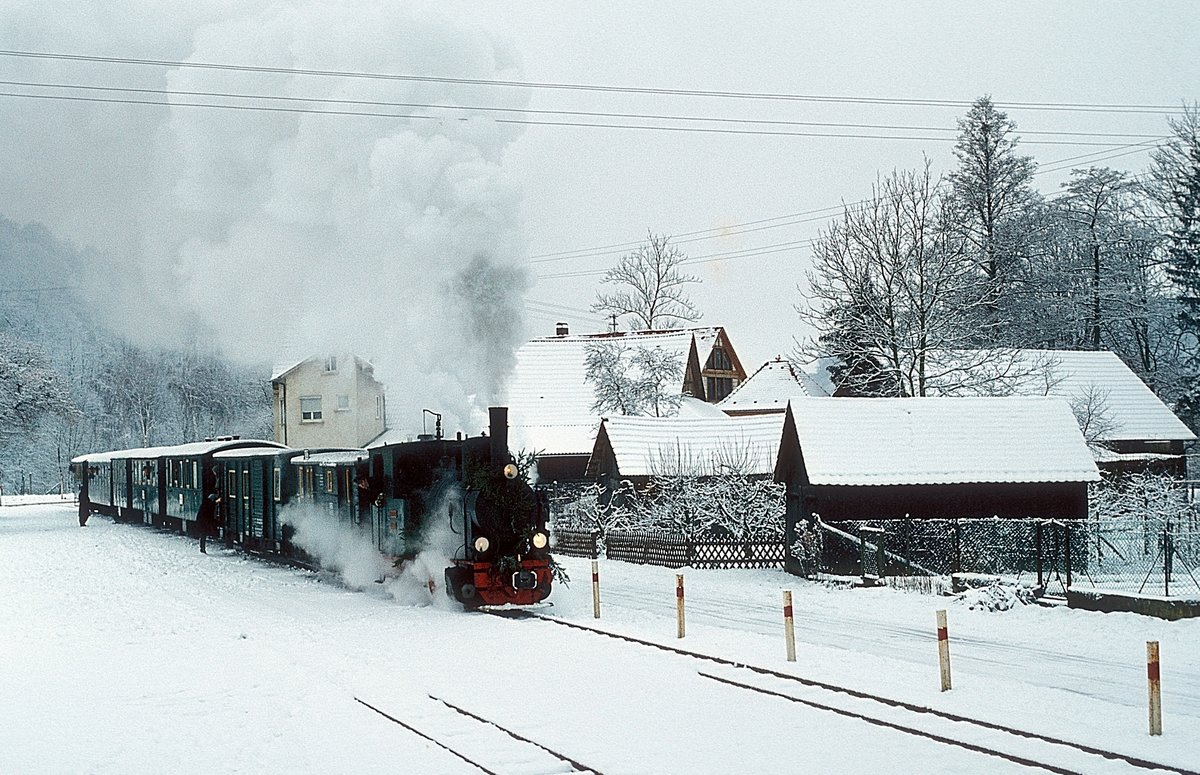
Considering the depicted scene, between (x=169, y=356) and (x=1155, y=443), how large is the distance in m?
70.4

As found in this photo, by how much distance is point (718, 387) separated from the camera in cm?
6456

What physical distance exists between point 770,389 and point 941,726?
50.8 metres

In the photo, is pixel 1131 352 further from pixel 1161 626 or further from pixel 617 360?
pixel 1161 626

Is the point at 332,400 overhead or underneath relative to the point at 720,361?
underneath

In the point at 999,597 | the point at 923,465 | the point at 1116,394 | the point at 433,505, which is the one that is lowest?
the point at 999,597

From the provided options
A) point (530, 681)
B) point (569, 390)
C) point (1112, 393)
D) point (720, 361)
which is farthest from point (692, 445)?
point (720, 361)

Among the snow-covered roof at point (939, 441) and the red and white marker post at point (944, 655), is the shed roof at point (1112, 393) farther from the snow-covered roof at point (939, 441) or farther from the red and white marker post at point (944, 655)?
the red and white marker post at point (944, 655)

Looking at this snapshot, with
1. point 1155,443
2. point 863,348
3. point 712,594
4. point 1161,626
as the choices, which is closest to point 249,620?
point 712,594

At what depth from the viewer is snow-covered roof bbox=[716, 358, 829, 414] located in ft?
194

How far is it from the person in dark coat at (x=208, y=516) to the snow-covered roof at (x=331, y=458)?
24.0 feet

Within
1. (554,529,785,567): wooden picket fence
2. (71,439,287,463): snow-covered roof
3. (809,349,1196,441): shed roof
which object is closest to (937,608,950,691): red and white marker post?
(554,529,785,567): wooden picket fence

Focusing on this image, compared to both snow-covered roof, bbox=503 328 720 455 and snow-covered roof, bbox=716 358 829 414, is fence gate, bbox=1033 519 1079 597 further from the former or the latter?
snow-covered roof, bbox=716 358 829 414

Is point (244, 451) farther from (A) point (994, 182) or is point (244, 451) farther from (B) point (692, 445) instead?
(A) point (994, 182)

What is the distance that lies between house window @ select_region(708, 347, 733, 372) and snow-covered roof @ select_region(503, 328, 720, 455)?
8.93 m
